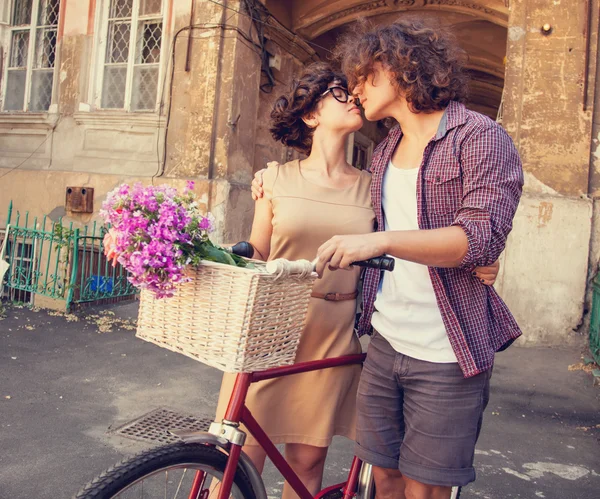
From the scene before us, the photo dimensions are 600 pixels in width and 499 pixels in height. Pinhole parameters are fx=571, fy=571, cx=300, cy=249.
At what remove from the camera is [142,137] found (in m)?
8.49

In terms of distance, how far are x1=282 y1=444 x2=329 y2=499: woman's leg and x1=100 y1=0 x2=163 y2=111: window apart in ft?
24.0

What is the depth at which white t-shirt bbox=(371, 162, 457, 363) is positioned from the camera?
1720mm

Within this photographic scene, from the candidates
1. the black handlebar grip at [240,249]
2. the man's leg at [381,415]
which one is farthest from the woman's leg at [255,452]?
the black handlebar grip at [240,249]

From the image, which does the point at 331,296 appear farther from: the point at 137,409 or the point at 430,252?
the point at 137,409

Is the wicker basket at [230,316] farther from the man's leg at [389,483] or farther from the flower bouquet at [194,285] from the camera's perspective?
the man's leg at [389,483]

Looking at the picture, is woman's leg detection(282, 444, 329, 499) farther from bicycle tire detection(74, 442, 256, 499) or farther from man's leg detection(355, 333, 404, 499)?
bicycle tire detection(74, 442, 256, 499)

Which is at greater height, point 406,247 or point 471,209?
point 471,209

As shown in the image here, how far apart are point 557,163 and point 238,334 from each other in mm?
6086

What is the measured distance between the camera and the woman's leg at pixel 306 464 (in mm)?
2121

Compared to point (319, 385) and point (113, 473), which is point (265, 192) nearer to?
point (319, 385)

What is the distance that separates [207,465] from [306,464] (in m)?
0.59

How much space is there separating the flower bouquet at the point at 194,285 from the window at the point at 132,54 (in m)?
7.54

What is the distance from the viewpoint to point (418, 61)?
1.70m

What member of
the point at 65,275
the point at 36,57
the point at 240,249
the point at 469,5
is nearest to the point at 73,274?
the point at 65,275
